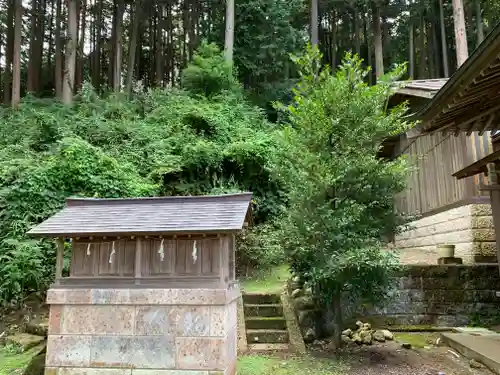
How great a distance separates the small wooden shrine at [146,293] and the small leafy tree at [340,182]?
165cm

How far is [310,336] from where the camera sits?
8102mm

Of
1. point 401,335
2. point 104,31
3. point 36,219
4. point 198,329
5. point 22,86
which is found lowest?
point 401,335

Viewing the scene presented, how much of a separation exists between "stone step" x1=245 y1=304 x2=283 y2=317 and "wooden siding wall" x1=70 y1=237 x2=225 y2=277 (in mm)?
3301

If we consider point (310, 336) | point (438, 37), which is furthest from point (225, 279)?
point (438, 37)

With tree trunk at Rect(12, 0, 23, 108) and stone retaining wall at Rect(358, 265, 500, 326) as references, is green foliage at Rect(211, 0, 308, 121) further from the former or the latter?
stone retaining wall at Rect(358, 265, 500, 326)

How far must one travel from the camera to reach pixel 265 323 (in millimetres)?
8297

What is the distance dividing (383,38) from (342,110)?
65.0ft

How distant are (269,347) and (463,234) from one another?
6256mm

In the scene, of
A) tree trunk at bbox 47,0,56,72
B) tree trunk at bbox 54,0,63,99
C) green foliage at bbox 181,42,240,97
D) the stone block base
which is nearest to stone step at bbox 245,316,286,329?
the stone block base

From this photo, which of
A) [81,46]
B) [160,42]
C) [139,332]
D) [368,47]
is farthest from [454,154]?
[81,46]

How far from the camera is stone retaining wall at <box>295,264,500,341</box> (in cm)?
895

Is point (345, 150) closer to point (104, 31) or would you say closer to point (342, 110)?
point (342, 110)

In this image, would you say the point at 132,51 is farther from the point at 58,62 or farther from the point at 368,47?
the point at 368,47

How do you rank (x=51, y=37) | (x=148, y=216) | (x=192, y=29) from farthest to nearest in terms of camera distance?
(x=51, y=37), (x=192, y=29), (x=148, y=216)
